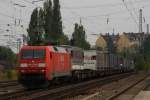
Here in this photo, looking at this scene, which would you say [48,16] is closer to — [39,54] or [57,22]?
[57,22]

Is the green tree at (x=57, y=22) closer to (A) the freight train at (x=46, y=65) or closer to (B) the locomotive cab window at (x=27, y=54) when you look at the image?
(A) the freight train at (x=46, y=65)

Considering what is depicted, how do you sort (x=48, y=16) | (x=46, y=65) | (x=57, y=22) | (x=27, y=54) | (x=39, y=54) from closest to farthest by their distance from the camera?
(x=46, y=65) → (x=39, y=54) → (x=27, y=54) → (x=57, y=22) → (x=48, y=16)

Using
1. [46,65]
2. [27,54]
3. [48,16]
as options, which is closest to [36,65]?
[46,65]

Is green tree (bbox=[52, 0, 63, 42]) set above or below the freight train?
above

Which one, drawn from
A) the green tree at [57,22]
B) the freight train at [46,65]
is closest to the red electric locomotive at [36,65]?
the freight train at [46,65]

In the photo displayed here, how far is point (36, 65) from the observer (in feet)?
92.8

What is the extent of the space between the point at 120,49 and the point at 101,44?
16.8m

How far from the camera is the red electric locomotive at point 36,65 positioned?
91.9 ft

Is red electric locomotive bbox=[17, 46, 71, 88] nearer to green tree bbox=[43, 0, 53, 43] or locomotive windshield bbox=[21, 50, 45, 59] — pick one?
locomotive windshield bbox=[21, 50, 45, 59]

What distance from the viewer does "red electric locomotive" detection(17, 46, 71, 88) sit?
2800 cm

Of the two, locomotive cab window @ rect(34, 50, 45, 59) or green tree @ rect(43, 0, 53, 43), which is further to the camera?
green tree @ rect(43, 0, 53, 43)

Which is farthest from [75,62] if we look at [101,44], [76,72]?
[101,44]

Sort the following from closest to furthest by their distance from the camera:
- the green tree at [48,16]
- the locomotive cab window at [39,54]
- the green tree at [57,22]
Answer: the locomotive cab window at [39,54] < the green tree at [48,16] < the green tree at [57,22]

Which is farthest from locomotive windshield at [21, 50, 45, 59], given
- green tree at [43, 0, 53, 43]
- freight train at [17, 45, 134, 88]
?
green tree at [43, 0, 53, 43]
